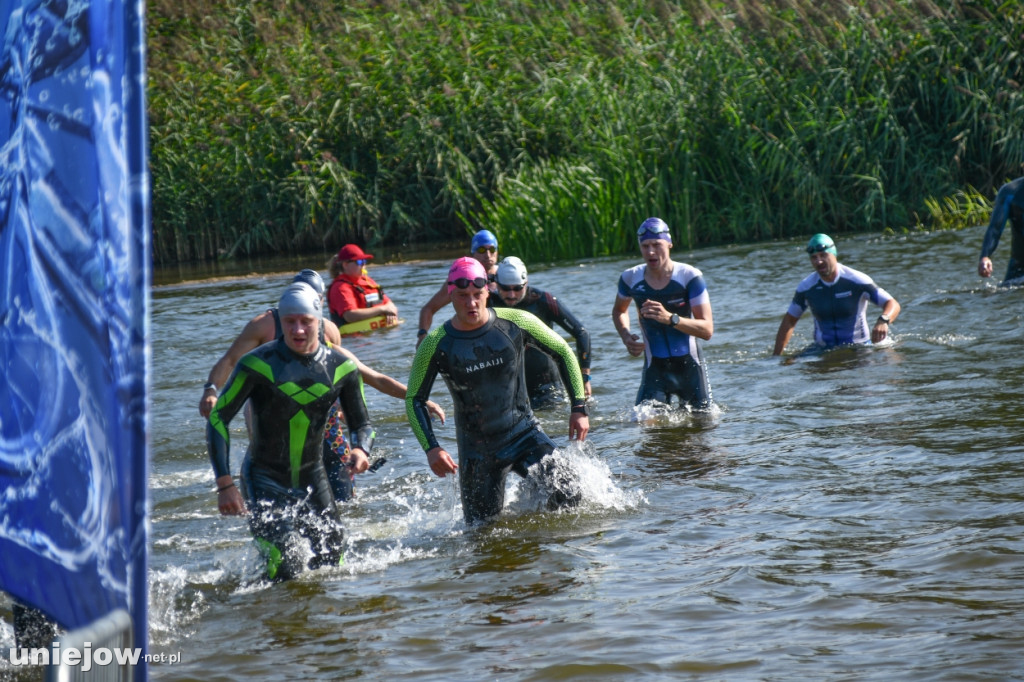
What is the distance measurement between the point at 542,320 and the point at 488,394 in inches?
110

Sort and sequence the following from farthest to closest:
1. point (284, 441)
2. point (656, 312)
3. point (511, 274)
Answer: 1. point (511, 274)
2. point (656, 312)
3. point (284, 441)

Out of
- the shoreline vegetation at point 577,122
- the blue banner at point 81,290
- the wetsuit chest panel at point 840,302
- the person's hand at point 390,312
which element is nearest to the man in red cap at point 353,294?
the person's hand at point 390,312

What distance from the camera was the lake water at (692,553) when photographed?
475 cm

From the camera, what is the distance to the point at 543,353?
9117mm

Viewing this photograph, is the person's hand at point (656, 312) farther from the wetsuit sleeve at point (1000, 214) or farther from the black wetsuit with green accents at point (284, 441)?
the wetsuit sleeve at point (1000, 214)

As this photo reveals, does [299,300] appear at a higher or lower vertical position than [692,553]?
higher

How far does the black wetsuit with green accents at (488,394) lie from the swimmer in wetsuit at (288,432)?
2.19 feet

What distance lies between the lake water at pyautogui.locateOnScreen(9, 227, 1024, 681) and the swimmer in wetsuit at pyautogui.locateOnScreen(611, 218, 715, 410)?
0.28m

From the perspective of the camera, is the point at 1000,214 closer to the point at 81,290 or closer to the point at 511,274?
the point at 511,274

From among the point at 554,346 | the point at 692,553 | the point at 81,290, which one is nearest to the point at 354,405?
the point at 554,346

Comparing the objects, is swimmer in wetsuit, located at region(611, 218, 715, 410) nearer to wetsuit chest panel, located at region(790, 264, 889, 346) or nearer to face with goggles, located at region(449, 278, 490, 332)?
wetsuit chest panel, located at region(790, 264, 889, 346)

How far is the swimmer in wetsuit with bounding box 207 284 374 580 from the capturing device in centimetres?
598

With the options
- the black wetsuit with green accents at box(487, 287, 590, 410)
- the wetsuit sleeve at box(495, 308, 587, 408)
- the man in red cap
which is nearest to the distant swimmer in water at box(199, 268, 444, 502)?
the wetsuit sleeve at box(495, 308, 587, 408)

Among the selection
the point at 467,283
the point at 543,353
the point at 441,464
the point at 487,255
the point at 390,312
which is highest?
the point at 487,255
